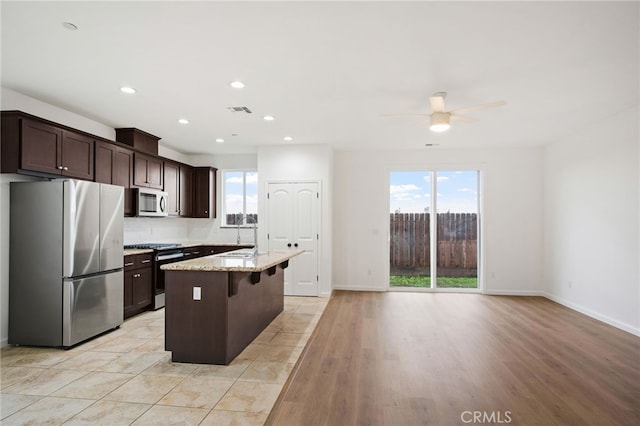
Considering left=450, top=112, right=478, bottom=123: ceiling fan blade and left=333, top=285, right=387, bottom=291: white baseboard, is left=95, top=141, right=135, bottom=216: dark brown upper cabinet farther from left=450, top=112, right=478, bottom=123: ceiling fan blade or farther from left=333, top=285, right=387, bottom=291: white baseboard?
left=450, top=112, right=478, bottom=123: ceiling fan blade

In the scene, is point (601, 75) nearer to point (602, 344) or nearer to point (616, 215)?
point (616, 215)

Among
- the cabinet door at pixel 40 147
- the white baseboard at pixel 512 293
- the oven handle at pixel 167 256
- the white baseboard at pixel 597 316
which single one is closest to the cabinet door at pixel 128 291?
the oven handle at pixel 167 256

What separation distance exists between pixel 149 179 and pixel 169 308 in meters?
2.94

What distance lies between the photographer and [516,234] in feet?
21.8

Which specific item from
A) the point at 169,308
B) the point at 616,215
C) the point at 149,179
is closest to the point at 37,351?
the point at 169,308

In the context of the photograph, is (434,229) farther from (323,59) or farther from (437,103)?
(323,59)

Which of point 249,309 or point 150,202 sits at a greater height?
point 150,202

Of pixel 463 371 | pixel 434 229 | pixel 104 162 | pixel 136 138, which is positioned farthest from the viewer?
pixel 434 229

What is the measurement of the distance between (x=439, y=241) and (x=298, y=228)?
2754mm

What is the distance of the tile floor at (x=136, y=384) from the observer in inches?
96.0

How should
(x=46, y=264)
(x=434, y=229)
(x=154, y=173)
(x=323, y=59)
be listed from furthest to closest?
1. (x=434, y=229)
2. (x=154, y=173)
3. (x=46, y=264)
4. (x=323, y=59)

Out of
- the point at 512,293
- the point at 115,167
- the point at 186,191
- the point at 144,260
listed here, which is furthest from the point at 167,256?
the point at 512,293

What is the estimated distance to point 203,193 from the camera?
703 cm
